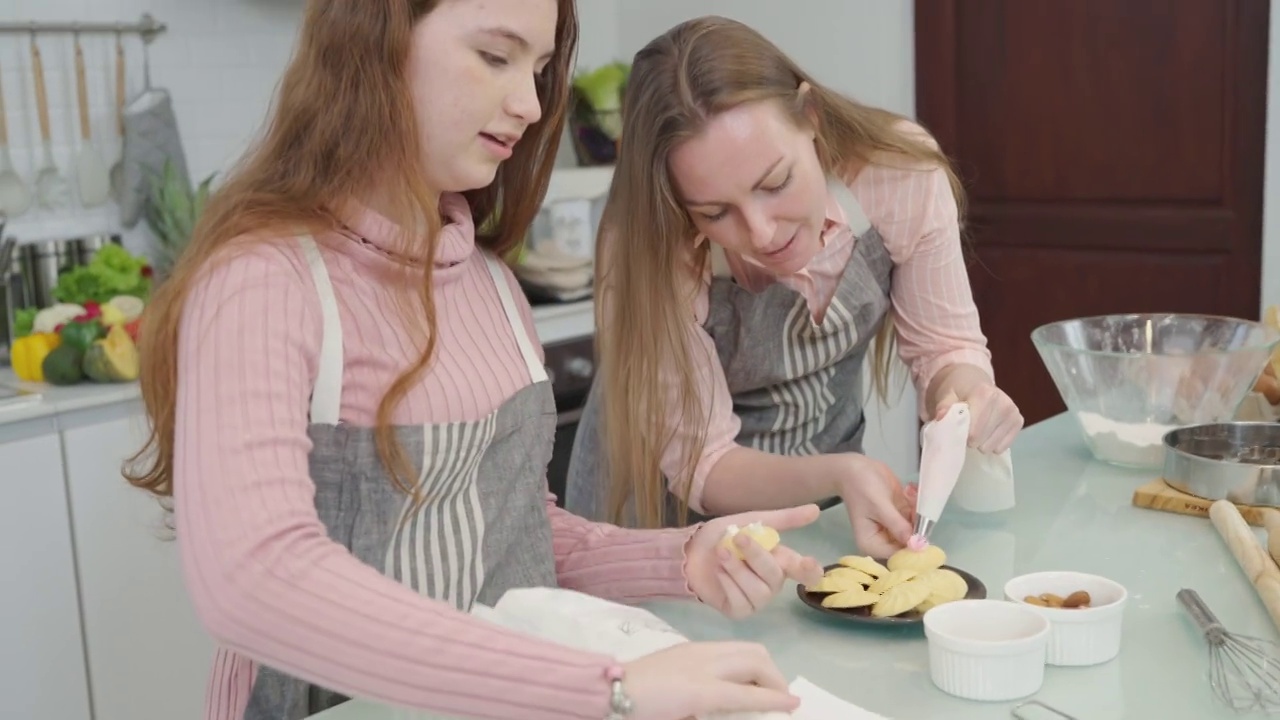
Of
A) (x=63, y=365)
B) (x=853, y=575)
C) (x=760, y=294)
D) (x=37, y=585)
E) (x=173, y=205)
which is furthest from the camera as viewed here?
(x=173, y=205)

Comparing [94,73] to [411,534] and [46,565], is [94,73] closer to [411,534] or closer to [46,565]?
[46,565]

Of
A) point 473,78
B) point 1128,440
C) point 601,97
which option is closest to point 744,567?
point 473,78

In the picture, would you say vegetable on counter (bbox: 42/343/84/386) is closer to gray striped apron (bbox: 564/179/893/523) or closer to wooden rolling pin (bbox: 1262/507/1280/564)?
gray striped apron (bbox: 564/179/893/523)

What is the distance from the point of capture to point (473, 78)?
3.73ft

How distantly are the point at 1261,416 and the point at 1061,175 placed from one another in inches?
77.5

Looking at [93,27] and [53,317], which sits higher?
[93,27]

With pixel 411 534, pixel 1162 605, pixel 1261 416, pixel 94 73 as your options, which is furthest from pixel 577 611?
pixel 94 73

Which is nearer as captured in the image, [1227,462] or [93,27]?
[1227,462]

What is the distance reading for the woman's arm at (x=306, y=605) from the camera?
87 cm

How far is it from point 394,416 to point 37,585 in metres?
1.47

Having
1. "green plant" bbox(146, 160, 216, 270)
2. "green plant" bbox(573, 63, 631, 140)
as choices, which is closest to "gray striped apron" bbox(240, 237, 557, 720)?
"green plant" bbox(146, 160, 216, 270)

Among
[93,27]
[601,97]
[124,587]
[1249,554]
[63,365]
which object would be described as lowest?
[124,587]

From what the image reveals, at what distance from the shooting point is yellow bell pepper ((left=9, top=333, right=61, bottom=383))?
2496mm

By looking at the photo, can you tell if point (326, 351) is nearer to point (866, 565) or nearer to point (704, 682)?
point (704, 682)
